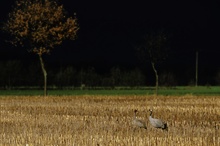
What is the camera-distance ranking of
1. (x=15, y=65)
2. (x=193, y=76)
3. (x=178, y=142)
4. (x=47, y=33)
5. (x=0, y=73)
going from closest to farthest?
(x=178, y=142), (x=47, y=33), (x=0, y=73), (x=15, y=65), (x=193, y=76)

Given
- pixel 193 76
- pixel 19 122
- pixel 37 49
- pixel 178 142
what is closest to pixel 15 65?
pixel 193 76

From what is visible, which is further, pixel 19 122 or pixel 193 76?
pixel 193 76

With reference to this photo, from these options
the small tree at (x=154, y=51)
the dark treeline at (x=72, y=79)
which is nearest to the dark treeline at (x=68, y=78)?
the dark treeline at (x=72, y=79)

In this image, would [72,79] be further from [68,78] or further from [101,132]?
[101,132]

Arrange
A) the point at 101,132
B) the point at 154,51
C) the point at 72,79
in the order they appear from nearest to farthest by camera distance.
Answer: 1. the point at 101,132
2. the point at 154,51
3. the point at 72,79

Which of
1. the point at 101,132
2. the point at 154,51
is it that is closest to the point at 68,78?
the point at 154,51

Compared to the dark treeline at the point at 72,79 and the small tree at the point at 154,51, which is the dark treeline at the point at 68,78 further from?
the small tree at the point at 154,51

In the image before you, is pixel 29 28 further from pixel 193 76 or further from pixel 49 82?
pixel 193 76

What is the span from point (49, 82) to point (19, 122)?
385ft

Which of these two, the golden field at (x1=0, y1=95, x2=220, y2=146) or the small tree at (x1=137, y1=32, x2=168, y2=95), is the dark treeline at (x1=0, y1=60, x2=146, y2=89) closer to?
the small tree at (x1=137, y1=32, x2=168, y2=95)

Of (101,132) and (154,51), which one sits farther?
(154,51)

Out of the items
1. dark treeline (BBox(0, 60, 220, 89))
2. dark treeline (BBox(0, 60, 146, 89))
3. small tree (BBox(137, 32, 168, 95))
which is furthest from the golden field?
dark treeline (BBox(0, 60, 146, 89))

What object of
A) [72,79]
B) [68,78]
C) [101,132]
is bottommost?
[101,132]

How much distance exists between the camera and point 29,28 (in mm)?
61156
